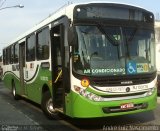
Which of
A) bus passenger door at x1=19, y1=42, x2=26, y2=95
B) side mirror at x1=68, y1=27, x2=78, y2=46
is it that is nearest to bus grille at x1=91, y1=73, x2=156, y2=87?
side mirror at x1=68, y1=27, x2=78, y2=46

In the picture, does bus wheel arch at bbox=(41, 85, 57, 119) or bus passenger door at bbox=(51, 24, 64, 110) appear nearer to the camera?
bus passenger door at bbox=(51, 24, 64, 110)

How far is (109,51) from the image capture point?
964 centimetres

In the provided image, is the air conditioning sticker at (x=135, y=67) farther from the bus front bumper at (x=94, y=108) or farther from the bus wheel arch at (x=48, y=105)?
the bus wheel arch at (x=48, y=105)

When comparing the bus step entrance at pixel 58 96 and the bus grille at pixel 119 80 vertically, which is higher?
the bus grille at pixel 119 80

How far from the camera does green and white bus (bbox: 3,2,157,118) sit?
30.9ft

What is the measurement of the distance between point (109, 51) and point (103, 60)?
0.92ft

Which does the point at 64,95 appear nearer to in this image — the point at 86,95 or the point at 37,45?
the point at 86,95

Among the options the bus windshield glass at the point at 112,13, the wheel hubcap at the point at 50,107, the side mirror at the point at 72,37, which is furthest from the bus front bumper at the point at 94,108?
the wheel hubcap at the point at 50,107

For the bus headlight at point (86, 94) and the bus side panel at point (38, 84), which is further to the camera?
the bus side panel at point (38, 84)

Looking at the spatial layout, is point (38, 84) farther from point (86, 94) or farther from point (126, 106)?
point (126, 106)

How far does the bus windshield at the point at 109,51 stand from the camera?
31.1 ft

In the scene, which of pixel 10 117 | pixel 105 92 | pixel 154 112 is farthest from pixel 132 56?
pixel 10 117

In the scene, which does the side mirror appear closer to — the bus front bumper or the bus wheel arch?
the bus front bumper

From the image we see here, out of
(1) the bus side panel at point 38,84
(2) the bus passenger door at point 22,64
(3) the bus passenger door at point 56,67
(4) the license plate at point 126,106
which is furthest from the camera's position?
(2) the bus passenger door at point 22,64
